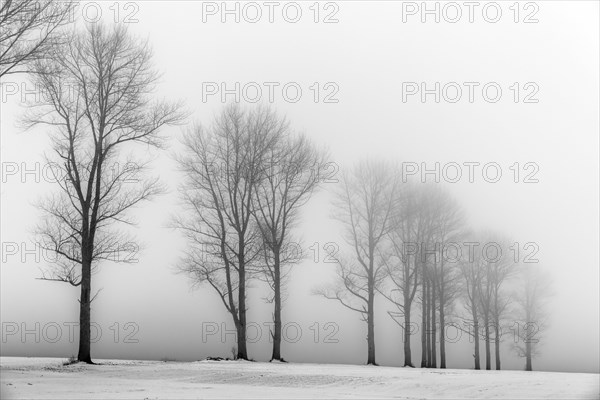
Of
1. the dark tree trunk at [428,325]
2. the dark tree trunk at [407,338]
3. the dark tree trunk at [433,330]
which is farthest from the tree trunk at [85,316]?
the dark tree trunk at [433,330]

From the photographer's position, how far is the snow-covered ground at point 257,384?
17.6 metres

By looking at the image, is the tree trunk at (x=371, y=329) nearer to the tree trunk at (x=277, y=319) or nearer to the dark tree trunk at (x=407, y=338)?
the dark tree trunk at (x=407, y=338)

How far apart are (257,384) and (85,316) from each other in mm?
10545

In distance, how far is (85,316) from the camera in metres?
29.5

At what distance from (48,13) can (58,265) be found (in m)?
10.7

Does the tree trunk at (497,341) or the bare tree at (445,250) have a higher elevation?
the bare tree at (445,250)

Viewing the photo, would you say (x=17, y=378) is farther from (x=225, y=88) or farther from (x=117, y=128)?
(x=225, y=88)

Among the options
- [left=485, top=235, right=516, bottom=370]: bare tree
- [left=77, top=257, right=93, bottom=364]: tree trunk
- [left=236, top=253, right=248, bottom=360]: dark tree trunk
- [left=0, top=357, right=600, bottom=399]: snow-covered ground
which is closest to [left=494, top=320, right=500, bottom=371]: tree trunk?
[left=485, top=235, right=516, bottom=370]: bare tree

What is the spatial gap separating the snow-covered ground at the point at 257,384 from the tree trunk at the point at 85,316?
2.72 metres

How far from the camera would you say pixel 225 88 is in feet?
106

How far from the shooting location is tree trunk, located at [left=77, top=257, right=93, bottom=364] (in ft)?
96.5

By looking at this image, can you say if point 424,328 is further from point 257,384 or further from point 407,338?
point 257,384

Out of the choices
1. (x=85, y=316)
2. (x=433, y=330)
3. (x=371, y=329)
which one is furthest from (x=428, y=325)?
(x=85, y=316)

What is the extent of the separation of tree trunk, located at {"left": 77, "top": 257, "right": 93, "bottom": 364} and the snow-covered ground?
2.72 m
